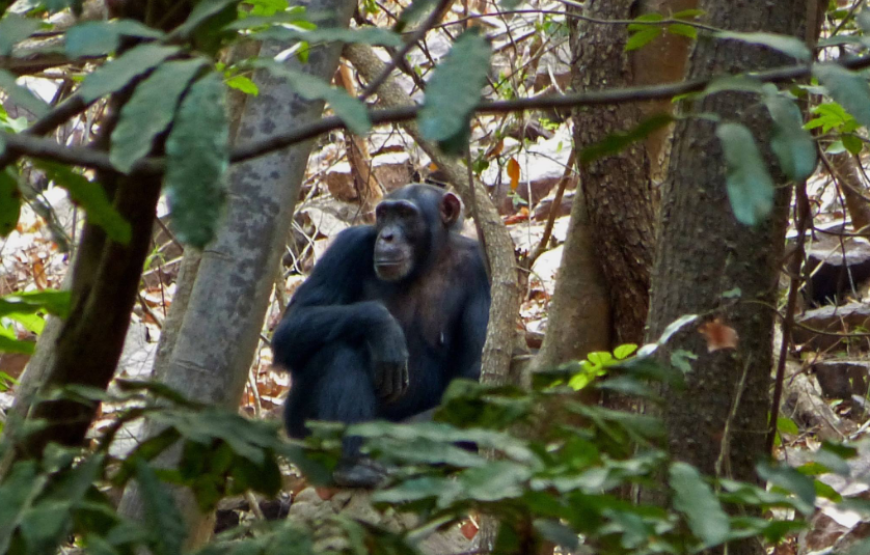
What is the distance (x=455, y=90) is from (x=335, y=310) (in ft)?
13.6

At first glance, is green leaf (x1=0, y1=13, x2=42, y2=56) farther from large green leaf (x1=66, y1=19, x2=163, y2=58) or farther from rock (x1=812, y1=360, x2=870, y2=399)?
rock (x1=812, y1=360, x2=870, y2=399)

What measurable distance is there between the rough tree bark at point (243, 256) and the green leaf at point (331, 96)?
2126 millimetres

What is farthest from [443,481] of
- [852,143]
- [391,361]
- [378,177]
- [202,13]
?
[378,177]

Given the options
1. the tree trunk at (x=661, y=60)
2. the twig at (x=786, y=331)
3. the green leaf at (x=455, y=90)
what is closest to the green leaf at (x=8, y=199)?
the green leaf at (x=455, y=90)

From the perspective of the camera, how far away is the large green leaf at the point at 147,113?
776mm

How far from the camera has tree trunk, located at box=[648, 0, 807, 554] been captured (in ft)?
6.55

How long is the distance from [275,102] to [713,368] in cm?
149

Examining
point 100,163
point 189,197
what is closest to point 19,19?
point 100,163

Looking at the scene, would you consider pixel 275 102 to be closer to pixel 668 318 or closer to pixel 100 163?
pixel 668 318

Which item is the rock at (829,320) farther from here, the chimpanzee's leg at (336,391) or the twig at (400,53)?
the twig at (400,53)

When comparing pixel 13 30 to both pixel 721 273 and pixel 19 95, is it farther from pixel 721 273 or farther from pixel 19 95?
pixel 721 273

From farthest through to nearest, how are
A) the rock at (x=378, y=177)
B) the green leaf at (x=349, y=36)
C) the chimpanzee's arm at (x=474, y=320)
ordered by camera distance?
the rock at (x=378, y=177) → the chimpanzee's arm at (x=474, y=320) → the green leaf at (x=349, y=36)

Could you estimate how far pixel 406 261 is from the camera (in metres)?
5.11

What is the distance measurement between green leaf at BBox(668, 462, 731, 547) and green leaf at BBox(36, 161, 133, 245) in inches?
21.4
